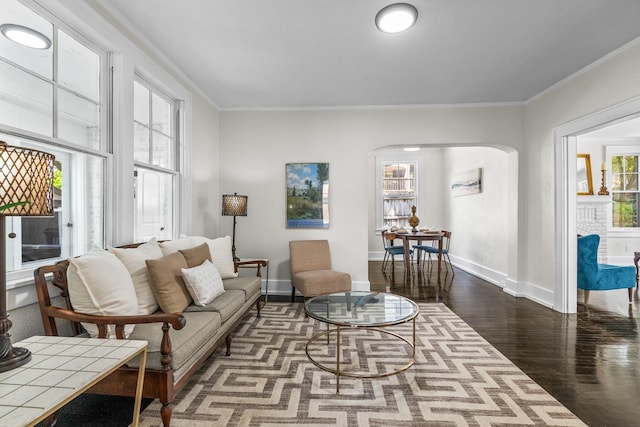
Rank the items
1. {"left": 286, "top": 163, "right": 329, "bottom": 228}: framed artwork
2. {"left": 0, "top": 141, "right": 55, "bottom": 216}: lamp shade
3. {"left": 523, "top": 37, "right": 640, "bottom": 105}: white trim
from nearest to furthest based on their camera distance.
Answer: {"left": 0, "top": 141, "right": 55, "bottom": 216}: lamp shade → {"left": 523, "top": 37, "right": 640, "bottom": 105}: white trim → {"left": 286, "top": 163, "right": 329, "bottom": 228}: framed artwork

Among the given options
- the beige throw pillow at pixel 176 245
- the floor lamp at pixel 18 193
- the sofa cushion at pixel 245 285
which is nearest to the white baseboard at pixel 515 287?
the sofa cushion at pixel 245 285

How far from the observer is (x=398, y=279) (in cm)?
560

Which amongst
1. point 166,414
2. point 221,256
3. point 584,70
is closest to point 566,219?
point 584,70

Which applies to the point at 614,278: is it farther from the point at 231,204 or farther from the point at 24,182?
the point at 24,182

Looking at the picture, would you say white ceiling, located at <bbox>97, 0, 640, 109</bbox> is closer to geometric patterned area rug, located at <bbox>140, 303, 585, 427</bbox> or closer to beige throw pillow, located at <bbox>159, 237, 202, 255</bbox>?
beige throw pillow, located at <bbox>159, 237, 202, 255</bbox>

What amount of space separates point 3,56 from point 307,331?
2981 millimetres

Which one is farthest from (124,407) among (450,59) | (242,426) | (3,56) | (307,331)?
(450,59)

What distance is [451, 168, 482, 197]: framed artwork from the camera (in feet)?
19.5

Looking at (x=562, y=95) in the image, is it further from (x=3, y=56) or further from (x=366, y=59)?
(x=3, y=56)

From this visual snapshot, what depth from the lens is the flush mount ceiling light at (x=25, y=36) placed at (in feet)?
6.00

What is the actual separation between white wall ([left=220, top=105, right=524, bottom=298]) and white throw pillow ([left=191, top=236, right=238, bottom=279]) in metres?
1.25

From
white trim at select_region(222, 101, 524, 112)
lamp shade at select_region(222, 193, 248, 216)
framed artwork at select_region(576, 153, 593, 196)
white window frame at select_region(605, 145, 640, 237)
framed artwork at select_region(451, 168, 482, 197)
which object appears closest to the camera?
lamp shade at select_region(222, 193, 248, 216)

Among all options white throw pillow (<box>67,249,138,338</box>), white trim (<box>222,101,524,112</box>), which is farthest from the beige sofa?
white trim (<box>222,101,524,112</box>)

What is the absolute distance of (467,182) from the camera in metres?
6.38
